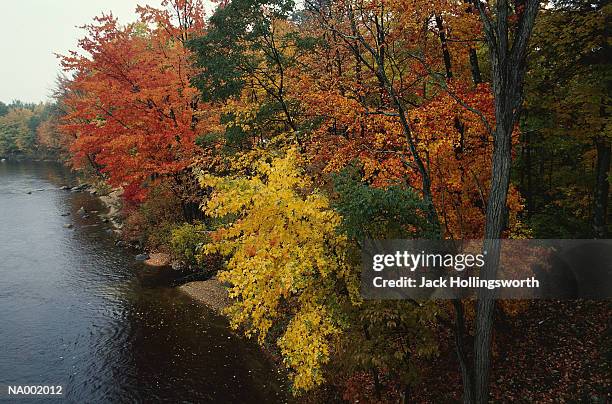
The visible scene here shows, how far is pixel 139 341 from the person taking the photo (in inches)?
617

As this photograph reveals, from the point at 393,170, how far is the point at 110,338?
12.7 m

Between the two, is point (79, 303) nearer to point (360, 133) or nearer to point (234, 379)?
point (234, 379)

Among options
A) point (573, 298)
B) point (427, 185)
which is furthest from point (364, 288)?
point (573, 298)

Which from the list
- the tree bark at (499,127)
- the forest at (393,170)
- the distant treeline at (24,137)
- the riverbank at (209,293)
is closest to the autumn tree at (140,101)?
the forest at (393,170)

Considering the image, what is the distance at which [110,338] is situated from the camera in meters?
15.8

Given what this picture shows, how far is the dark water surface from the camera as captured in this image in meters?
13.0

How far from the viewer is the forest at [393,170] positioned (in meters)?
8.80

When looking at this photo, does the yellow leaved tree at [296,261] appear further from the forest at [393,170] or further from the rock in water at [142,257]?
the rock in water at [142,257]

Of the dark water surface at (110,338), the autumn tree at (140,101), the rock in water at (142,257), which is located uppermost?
the autumn tree at (140,101)

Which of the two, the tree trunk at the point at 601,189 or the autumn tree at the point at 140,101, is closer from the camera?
the tree trunk at the point at 601,189

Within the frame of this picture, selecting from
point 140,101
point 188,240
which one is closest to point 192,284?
point 188,240

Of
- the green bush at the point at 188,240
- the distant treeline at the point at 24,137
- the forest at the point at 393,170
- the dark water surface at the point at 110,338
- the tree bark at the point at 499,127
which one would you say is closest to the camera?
the tree bark at the point at 499,127

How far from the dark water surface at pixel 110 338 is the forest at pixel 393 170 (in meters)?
1.75

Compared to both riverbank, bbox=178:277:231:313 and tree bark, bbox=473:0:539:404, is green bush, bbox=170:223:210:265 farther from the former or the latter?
tree bark, bbox=473:0:539:404
